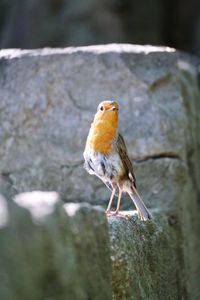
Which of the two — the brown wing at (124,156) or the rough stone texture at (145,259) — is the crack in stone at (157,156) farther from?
the brown wing at (124,156)

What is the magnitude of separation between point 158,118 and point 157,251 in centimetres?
150

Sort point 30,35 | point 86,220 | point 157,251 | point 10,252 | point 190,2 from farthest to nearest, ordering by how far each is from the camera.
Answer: point 190,2 → point 30,35 → point 157,251 → point 86,220 → point 10,252

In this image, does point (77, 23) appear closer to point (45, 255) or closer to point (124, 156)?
point (124, 156)

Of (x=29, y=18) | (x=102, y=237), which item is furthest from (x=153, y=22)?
(x=102, y=237)

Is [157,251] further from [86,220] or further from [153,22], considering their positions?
[153,22]

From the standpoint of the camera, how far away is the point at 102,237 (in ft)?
10.8

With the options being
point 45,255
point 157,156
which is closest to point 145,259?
point 157,156

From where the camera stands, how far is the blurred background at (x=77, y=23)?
43.8 feet

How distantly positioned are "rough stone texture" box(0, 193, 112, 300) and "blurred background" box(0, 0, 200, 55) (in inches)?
409

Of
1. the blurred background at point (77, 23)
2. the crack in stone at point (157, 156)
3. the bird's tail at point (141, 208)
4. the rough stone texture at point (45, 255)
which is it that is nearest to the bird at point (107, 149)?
the bird's tail at point (141, 208)

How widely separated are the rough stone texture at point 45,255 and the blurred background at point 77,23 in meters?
10.4

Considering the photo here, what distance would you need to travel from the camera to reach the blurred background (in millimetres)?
13360

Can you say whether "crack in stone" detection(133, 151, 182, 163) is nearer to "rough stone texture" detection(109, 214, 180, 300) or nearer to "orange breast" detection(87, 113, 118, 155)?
"rough stone texture" detection(109, 214, 180, 300)

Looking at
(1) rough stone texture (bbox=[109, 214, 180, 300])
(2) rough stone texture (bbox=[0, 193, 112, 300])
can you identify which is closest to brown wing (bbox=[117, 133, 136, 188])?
(1) rough stone texture (bbox=[109, 214, 180, 300])
